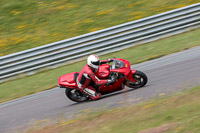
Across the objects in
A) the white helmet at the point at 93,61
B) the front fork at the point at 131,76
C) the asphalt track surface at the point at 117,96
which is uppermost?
the white helmet at the point at 93,61

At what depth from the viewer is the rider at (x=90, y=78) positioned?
26.3ft

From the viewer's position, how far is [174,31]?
1296 centimetres

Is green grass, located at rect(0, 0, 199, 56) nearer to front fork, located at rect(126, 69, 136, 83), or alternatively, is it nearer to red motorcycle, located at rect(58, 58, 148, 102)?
red motorcycle, located at rect(58, 58, 148, 102)

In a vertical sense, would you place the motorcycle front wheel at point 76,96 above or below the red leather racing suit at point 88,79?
below

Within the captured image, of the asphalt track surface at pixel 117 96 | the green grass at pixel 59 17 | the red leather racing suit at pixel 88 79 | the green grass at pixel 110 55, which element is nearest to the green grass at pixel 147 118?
the asphalt track surface at pixel 117 96

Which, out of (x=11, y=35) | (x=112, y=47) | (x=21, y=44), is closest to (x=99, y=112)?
(x=112, y=47)

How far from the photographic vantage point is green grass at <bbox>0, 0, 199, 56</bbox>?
15062 millimetres

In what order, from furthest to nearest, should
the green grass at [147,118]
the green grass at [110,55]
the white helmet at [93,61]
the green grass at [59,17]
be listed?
the green grass at [59,17], the green grass at [110,55], the white helmet at [93,61], the green grass at [147,118]

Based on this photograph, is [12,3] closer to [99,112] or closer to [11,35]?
[11,35]

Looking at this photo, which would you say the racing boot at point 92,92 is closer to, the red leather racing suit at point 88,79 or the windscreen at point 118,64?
the red leather racing suit at point 88,79

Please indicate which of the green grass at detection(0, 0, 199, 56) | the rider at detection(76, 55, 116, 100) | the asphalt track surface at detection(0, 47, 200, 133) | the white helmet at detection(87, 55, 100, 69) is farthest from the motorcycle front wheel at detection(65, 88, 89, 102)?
the green grass at detection(0, 0, 199, 56)

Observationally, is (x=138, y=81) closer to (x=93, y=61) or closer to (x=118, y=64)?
(x=118, y=64)

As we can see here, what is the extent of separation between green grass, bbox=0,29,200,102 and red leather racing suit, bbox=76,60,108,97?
2425 mm

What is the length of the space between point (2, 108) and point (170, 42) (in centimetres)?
657
